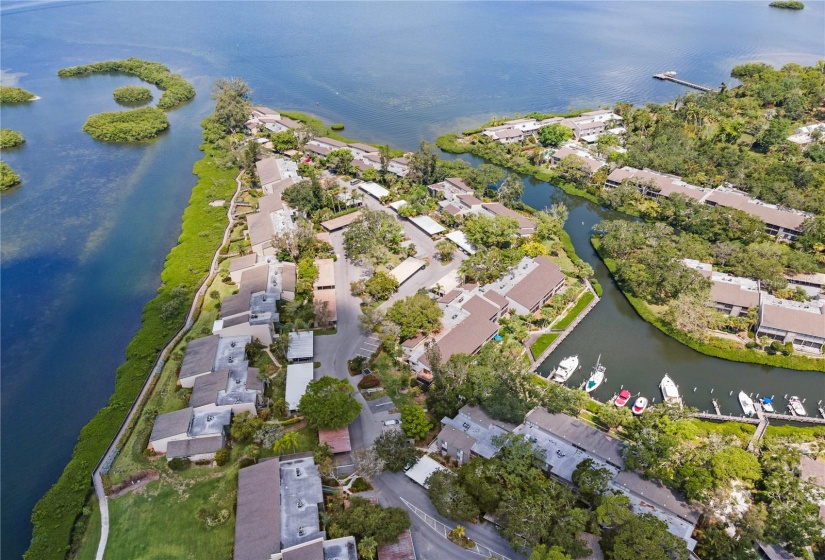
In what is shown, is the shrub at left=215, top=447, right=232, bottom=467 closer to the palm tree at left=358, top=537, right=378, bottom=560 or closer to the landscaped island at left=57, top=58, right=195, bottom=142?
the palm tree at left=358, top=537, right=378, bottom=560

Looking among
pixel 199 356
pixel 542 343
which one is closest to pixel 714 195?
pixel 542 343

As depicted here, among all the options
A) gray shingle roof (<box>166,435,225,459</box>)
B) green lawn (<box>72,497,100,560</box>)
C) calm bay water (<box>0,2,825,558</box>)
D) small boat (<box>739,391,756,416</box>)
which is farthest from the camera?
calm bay water (<box>0,2,825,558</box>)

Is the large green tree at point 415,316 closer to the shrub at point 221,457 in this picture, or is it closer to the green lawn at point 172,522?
the shrub at point 221,457

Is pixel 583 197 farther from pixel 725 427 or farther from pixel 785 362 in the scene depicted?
pixel 725 427

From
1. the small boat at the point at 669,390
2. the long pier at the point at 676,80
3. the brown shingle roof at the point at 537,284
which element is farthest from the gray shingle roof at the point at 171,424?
the long pier at the point at 676,80

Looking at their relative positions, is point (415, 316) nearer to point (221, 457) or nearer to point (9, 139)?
point (221, 457)

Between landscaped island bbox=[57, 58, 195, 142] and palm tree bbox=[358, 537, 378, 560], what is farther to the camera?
landscaped island bbox=[57, 58, 195, 142]

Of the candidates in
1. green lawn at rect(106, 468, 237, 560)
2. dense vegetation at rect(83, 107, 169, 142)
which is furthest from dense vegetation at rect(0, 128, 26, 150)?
green lawn at rect(106, 468, 237, 560)
